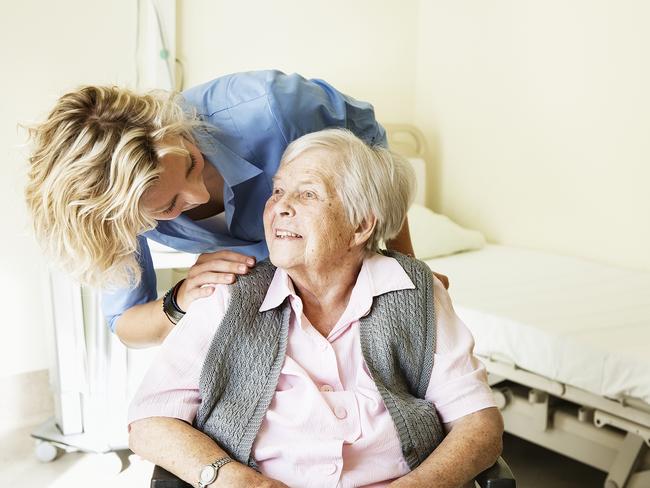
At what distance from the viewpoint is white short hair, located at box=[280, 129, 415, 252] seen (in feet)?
4.91

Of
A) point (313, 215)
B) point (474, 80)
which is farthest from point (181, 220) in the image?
point (474, 80)

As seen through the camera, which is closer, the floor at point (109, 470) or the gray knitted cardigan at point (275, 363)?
the gray knitted cardigan at point (275, 363)

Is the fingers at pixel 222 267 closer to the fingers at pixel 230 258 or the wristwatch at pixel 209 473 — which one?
the fingers at pixel 230 258

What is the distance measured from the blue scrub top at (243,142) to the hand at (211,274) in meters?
0.16

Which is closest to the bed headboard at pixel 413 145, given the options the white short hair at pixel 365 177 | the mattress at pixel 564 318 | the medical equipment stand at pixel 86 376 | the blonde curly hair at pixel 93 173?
the mattress at pixel 564 318

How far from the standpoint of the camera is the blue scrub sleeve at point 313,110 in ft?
5.35

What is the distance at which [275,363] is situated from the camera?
54.8 inches

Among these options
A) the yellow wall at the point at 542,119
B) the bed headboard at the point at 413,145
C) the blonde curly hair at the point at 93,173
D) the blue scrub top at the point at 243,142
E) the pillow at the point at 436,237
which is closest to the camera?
the blonde curly hair at the point at 93,173

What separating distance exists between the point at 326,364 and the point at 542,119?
2490mm

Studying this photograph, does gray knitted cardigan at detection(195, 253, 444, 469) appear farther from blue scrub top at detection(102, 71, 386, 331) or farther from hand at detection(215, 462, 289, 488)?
blue scrub top at detection(102, 71, 386, 331)

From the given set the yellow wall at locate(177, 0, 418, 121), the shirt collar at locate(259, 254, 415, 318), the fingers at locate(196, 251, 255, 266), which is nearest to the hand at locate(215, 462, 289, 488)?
the shirt collar at locate(259, 254, 415, 318)

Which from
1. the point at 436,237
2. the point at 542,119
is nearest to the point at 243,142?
the point at 436,237

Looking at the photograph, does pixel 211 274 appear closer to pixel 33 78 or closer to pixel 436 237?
pixel 33 78

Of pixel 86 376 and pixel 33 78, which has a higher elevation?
pixel 33 78
